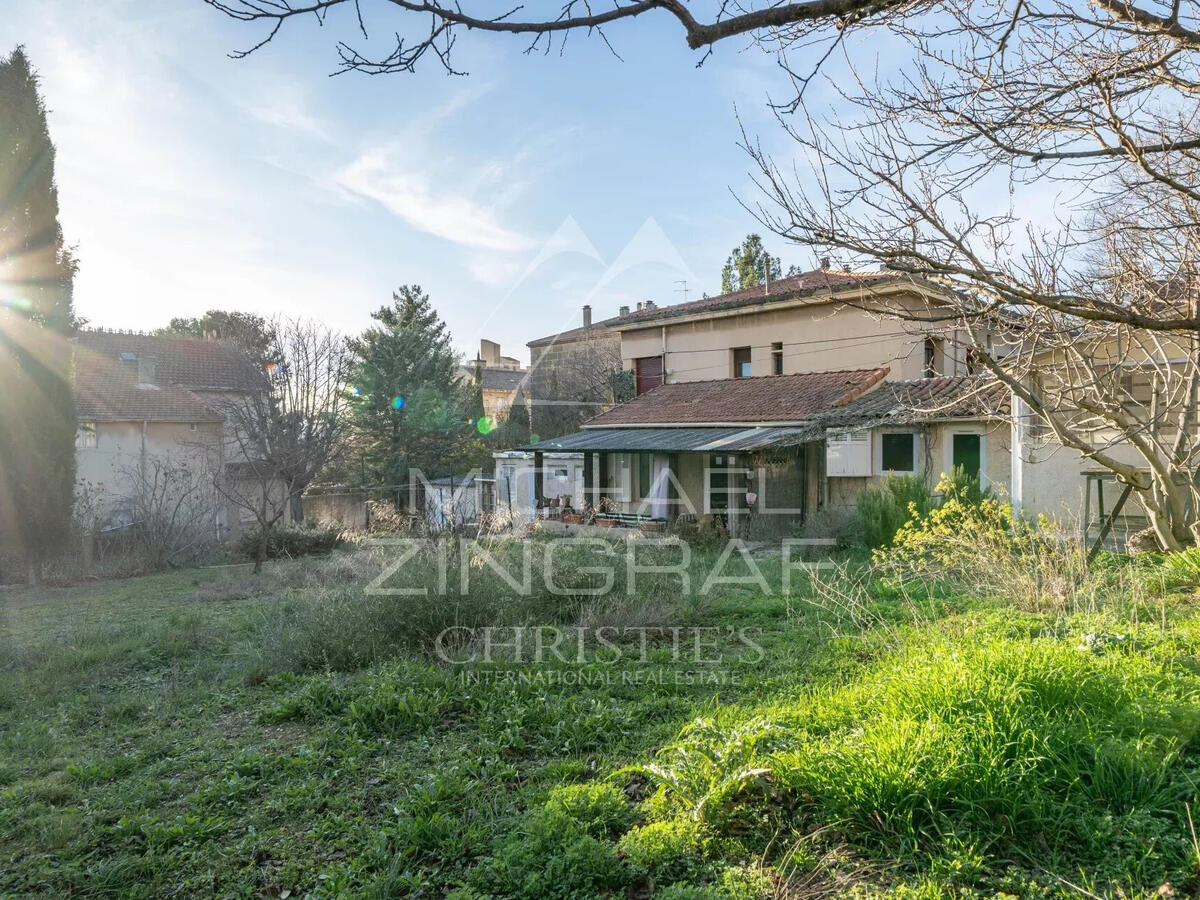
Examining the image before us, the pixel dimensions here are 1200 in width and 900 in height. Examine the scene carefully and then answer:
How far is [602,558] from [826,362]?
12.9 metres

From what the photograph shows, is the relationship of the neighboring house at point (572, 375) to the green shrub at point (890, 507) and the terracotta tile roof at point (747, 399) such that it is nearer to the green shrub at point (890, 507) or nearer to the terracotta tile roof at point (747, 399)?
the terracotta tile roof at point (747, 399)

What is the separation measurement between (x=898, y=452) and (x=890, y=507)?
5.16 meters

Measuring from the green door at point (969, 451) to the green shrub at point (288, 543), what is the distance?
13.5m

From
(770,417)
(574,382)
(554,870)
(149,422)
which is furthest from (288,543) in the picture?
(574,382)

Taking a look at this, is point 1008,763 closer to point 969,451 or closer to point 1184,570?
point 1184,570

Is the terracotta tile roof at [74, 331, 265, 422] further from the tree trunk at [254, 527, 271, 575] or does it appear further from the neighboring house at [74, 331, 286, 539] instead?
the tree trunk at [254, 527, 271, 575]

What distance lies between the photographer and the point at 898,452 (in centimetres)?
1514

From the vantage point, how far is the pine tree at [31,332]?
12859 mm

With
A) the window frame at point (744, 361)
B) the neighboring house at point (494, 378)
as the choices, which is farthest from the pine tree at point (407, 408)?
the window frame at point (744, 361)

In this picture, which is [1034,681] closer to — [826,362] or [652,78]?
[652,78]

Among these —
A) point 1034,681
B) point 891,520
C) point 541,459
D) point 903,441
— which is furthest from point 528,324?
point 1034,681

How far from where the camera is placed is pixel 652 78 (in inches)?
190

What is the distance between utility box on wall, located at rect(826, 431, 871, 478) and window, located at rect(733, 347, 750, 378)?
610 cm

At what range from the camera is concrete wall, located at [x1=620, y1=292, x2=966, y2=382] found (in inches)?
694
